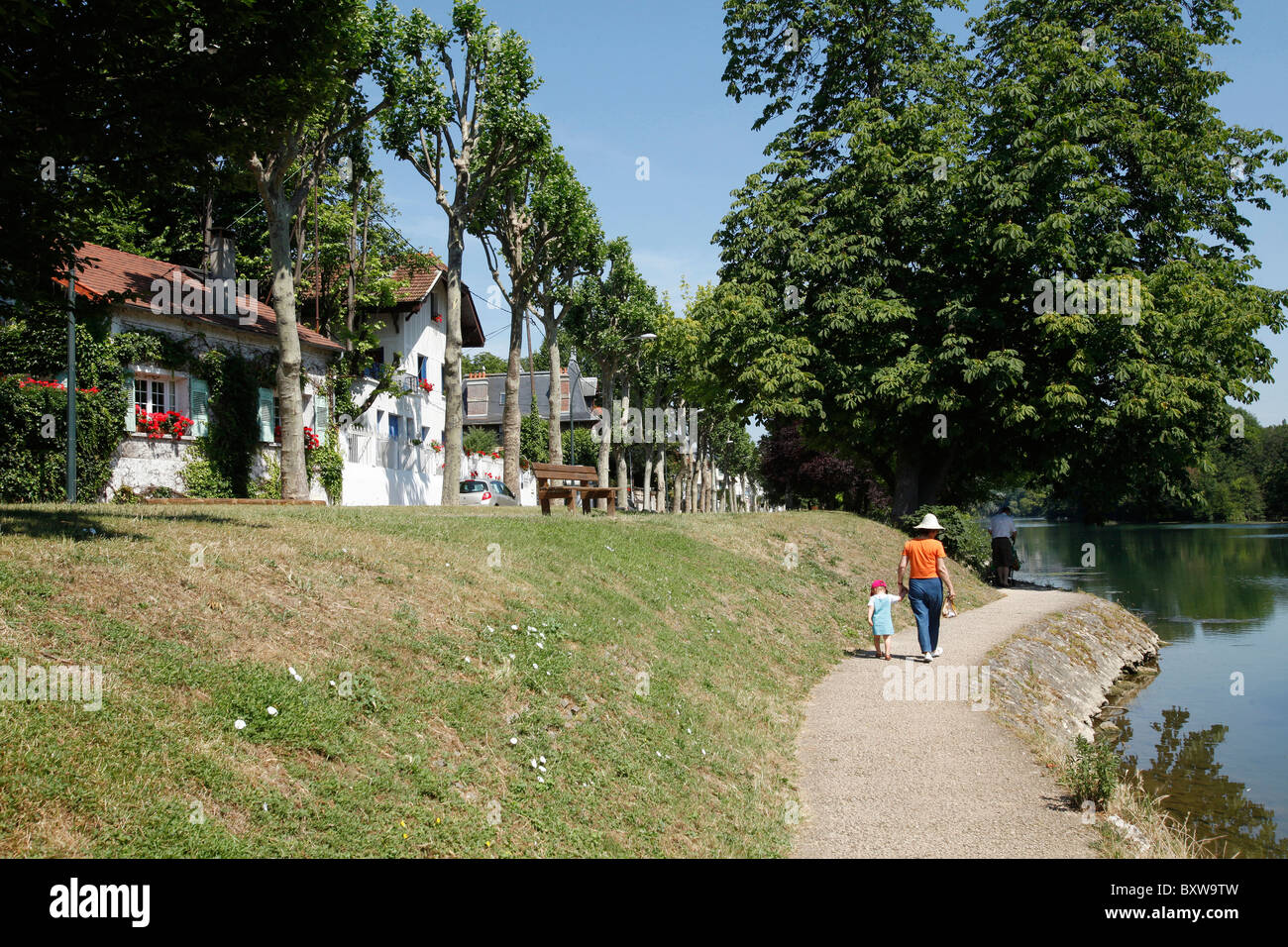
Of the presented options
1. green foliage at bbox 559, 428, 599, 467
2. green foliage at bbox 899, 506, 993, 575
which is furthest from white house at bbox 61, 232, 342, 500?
green foliage at bbox 559, 428, 599, 467

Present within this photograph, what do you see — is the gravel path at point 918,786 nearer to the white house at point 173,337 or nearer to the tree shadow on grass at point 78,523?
the tree shadow on grass at point 78,523

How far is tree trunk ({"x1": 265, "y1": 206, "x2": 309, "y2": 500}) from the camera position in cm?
2145

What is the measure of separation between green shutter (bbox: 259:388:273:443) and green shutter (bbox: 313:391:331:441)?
275 centimetres

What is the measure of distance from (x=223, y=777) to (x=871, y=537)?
22.1m

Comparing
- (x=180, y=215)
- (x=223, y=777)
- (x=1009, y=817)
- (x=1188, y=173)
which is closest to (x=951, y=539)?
(x=1188, y=173)

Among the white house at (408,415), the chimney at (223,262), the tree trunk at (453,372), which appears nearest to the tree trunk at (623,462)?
the white house at (408,415)

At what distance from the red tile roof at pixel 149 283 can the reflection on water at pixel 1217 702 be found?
23627 mm

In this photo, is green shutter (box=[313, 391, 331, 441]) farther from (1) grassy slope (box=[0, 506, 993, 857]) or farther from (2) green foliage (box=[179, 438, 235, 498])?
(1) grassy slope (box=[0, 506, 993, 857])

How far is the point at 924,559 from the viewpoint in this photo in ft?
42.9

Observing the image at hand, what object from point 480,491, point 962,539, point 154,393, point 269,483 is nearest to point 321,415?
point 269,483

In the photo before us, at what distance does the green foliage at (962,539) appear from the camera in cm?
2645

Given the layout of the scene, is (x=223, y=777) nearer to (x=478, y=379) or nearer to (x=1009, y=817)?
(x=1009, y=817)

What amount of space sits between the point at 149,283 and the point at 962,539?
80.2ft

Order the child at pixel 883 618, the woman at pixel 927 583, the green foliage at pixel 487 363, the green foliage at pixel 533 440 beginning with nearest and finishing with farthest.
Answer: the woman at pixel 927 583, the child at pixel 883 618, the green foliage at pixel 533 440, the green foliage at pixel 487 363
